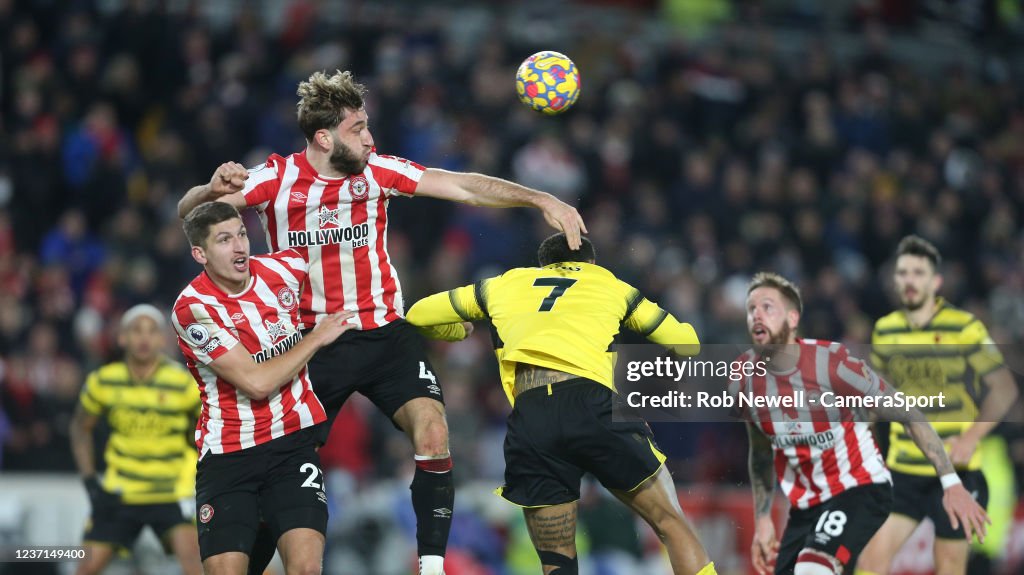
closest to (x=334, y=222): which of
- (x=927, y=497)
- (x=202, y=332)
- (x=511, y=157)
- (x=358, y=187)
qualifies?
(x=358, y=187)

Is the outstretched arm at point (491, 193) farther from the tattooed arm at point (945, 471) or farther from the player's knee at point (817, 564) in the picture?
the player's knee at point (817, 564)

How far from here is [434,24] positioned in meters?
16.2

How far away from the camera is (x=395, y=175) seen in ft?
23.6

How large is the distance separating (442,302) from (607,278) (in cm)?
87

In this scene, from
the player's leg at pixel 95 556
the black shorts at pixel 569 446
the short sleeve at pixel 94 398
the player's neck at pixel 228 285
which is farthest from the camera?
the short sleeve at pixel 94 398

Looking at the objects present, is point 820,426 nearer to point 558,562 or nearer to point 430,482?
point 558,562

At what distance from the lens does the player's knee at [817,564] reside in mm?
7344

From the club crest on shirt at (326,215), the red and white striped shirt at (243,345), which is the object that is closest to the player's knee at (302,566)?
the red and white striped shirt at (243,345)

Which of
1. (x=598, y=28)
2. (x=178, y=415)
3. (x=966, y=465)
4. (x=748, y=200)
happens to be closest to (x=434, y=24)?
(x=598, y=28)

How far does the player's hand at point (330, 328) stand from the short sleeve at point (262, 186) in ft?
2.28

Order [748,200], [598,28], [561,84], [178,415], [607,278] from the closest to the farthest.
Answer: [607,278]
[561,84]
[178,415]
[748,200]
[598,28]

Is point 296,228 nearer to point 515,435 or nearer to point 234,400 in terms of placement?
point 234,400

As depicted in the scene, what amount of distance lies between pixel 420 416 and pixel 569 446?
A: 0.82m

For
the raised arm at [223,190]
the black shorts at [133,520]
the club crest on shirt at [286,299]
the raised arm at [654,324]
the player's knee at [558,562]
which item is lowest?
the player's knee at [558,562]
